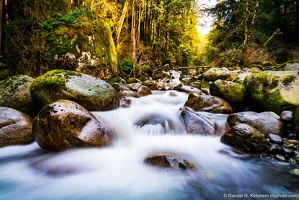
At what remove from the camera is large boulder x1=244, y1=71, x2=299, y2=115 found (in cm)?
541

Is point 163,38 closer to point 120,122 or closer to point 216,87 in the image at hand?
point 216,87

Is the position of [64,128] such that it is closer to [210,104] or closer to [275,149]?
[275,149]

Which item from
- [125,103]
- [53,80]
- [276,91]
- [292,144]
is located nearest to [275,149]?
[292,144]

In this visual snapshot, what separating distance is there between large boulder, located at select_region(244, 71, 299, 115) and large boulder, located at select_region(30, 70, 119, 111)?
4340mm

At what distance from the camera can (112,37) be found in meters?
13.8

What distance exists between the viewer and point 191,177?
134 inches

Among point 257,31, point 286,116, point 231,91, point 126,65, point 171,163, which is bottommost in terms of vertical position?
point 171,163

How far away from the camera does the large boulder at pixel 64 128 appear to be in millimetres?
3795

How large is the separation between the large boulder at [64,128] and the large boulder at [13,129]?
19.2 inches

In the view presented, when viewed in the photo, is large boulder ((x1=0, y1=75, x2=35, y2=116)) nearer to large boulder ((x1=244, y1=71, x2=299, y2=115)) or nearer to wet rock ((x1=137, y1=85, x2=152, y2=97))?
wet rock ((x1=137, y1=85, x2=152, y2=97))

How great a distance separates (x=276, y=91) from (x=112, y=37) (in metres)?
10.6

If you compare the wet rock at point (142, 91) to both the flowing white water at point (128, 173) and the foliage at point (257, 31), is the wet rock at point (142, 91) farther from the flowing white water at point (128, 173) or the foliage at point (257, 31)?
the foliage at point (257, 31)

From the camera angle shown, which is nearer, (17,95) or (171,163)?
(171,163)

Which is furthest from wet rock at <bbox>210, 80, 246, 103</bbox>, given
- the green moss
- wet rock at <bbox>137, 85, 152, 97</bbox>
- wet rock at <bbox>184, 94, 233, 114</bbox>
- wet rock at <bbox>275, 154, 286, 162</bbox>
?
the green moss
